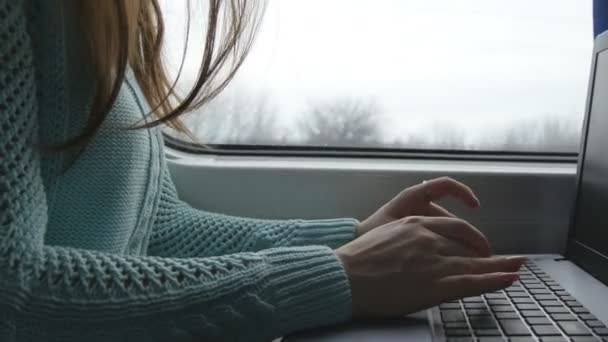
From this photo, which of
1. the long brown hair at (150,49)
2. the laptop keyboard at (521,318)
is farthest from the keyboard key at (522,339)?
the long brown hair at (150,49)

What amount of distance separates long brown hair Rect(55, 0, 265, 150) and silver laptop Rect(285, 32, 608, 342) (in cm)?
29

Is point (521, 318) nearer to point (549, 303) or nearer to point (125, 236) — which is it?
point (549, 303)

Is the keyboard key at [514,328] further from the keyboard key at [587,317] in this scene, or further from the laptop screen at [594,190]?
the laptop screen at [594,190]

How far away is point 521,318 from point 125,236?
458 mm

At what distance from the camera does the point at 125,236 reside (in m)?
0.67

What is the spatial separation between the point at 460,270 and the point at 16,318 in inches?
17.7

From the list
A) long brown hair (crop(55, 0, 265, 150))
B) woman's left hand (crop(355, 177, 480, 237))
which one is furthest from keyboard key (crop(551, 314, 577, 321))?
long brown hair (crop(55, 0, 265, 150))

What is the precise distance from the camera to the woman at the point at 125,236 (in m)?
0.48

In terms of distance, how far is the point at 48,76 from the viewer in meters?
0.51

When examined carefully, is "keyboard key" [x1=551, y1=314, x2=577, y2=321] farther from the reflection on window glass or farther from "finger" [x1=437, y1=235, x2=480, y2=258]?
the reflection on window glass

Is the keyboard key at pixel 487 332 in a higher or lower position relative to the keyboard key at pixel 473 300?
higher

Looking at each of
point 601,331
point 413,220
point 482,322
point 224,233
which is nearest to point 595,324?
point 601,331

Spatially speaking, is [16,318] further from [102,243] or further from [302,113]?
[302,113]

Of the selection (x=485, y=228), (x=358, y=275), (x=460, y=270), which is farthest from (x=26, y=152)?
(x=485, y=228)
